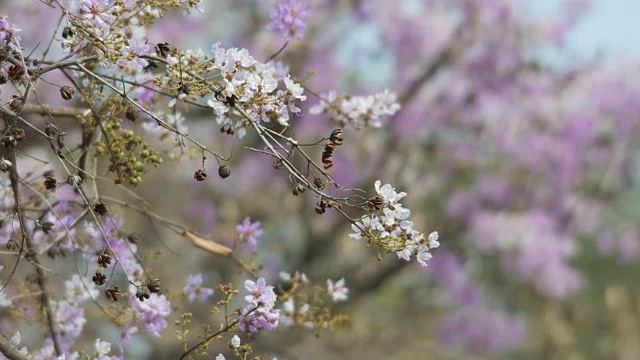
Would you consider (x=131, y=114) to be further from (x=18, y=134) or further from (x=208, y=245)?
(x=208, y=245)

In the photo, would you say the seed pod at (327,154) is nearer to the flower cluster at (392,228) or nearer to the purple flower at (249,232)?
the flower cluster at (392,228)

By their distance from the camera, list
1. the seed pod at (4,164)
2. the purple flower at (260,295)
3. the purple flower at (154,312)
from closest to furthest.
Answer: the seed pod at (4,164)
the purple flower at (260,295)
the purple flower at (154,312)

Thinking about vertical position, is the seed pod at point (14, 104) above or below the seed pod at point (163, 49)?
below

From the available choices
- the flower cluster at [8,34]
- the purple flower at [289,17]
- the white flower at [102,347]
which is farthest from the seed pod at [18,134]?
the purple flower at [289,17]

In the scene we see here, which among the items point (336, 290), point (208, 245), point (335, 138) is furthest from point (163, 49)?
point (336, 290)

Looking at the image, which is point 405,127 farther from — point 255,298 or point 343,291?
point 255,298

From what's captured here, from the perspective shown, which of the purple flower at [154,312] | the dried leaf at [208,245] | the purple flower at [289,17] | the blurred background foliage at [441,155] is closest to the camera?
the purple flower at [154,312]

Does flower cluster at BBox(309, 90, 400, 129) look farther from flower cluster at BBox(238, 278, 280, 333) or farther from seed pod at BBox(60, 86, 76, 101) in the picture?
seed pod at BBox(60, 86, 76, 101)
